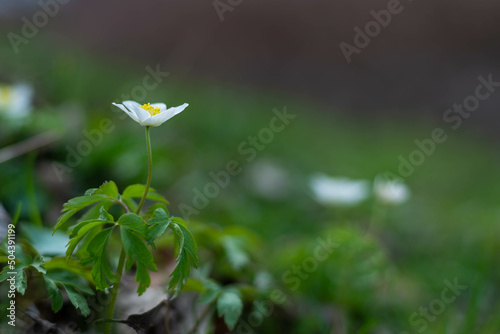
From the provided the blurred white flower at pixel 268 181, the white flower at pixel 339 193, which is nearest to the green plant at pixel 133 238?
the white flower at pixel 339 193

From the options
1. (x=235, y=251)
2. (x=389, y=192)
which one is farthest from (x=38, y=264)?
(x=389, y=192)

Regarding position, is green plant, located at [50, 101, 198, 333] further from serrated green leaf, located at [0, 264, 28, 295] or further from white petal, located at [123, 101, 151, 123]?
serrated green leaf, located at [0, 264, 28, 295]

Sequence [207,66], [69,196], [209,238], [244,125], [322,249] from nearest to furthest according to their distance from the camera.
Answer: [209,238] < [322,249] < [69,196] < [244,125] < [207,66]

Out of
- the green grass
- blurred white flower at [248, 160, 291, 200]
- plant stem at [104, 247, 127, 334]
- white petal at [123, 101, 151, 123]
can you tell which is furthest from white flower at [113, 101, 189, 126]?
blurred white flower at [248, 160, 291, 200]

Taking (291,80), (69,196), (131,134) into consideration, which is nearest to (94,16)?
(291,80)

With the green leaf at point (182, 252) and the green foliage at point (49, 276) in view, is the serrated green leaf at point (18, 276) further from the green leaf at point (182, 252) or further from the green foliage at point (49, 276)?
the green leaf at point (182, 252)

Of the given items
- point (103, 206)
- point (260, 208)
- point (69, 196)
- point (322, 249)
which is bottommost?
point (260, 208)

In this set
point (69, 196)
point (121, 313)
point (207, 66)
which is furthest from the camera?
point (207, 66)

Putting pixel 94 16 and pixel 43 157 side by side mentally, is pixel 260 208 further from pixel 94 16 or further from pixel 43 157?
pixel 94 16
